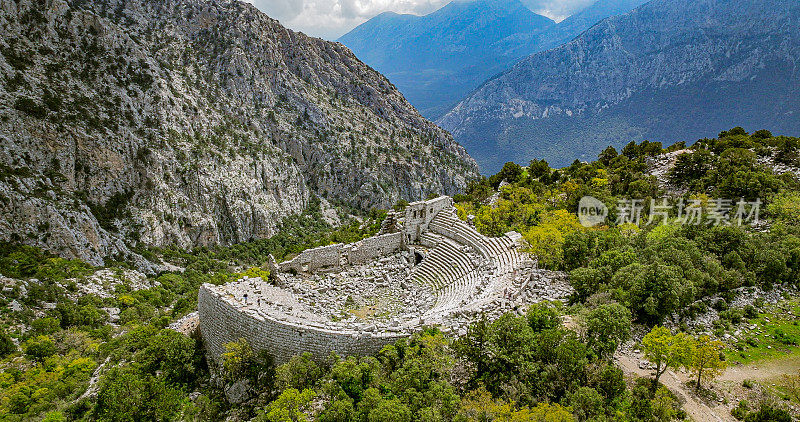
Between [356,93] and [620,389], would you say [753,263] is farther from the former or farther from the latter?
[356,93]

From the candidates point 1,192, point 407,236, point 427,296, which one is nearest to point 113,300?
point 1,192

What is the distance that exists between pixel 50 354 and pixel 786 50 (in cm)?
19409

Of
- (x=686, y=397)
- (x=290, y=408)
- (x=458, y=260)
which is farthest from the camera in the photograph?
(x=458, y=260)

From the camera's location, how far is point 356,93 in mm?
112688

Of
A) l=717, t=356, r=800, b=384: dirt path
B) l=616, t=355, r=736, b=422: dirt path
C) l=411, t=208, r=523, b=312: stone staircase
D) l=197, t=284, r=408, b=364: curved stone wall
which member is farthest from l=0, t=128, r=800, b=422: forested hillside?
l=411, t=208, r=523, b=312: stone staircase

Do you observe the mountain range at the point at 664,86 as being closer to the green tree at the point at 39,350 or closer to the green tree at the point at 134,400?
the green tree at the point at 39,350

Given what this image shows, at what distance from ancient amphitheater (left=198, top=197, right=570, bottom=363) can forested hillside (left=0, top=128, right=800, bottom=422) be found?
102 centimetres

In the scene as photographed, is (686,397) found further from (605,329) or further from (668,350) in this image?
(605,329)

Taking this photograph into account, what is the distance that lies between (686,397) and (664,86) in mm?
190986

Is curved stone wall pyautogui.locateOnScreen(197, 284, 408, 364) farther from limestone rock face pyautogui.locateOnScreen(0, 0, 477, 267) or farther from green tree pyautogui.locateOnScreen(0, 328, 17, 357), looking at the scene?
limestone rock face pyautogui.locateOnScreen(0, 0, 477, 267)

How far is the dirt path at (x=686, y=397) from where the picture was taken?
13.0 metres

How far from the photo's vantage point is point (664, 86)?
16475 cm

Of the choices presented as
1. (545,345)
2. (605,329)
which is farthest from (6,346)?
(605,329)

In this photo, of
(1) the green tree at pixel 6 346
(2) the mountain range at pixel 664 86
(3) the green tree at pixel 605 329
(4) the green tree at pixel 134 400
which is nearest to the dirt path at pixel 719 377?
(3) the green tree at pixel 605 329
